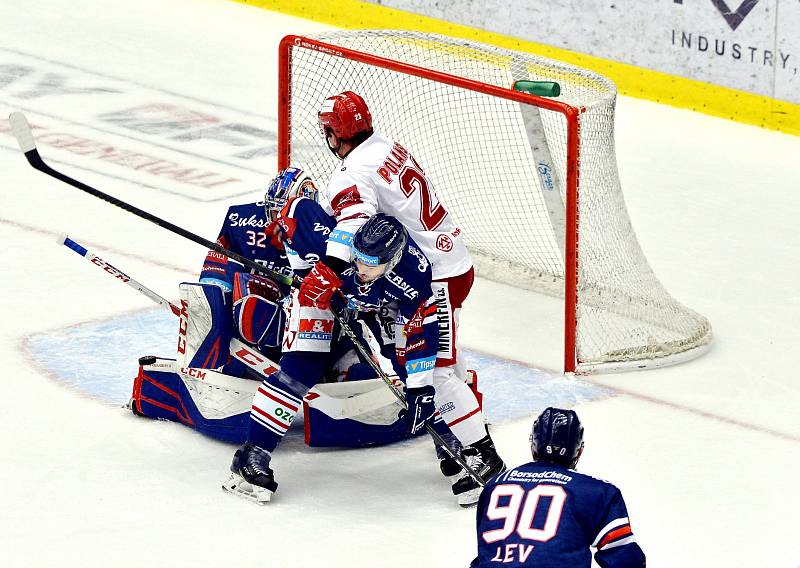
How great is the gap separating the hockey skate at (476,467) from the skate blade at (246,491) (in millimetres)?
598

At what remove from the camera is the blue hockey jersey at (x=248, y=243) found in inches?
227

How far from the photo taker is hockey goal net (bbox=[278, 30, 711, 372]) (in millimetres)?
6547

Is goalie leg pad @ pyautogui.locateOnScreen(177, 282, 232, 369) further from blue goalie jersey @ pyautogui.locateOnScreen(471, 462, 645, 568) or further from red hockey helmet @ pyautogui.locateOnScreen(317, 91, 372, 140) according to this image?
blue goalie jersey @ pyautogui.locateOnScreen(471, 462, 645, 568)

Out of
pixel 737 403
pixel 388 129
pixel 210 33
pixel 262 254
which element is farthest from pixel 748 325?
pixel 210 33

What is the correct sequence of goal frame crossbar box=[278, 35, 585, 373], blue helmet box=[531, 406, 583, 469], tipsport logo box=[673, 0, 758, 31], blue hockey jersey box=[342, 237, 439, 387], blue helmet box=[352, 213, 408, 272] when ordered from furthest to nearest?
1. tipsport logo box=[673, 0, 758, 31]
2. goal frame crossbar box=[278, 35, 585, 373]
3. blue hockey jersey box=[342, 237, 439, 387]
4. blue helmet box=[352, 213, 408, 272]
5. blue helmet box=[531, 406, 583, 469]

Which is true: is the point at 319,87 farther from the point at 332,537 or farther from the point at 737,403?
the point at 332,537

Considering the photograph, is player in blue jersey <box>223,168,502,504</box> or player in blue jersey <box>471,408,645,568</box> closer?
player in blue jersey <box>471,408,645,568</box>

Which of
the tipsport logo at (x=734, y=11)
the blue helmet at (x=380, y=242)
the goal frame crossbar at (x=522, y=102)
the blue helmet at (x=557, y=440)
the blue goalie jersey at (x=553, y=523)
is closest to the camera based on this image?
the blue goalie jersey at (x=553, y=523)


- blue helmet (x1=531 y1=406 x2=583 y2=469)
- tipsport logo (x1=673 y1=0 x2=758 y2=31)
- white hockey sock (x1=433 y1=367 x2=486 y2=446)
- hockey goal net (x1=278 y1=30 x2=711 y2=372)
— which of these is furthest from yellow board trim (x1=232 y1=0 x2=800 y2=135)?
blue helmet (x1=531 y1=406 x2=583 y2=469)

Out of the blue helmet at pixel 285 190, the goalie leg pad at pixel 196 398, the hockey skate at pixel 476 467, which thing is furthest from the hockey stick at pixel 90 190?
the hockey skate at pixel 476 467

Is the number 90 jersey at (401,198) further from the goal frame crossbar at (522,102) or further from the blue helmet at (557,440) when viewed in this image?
the blue helmet at (557,440)

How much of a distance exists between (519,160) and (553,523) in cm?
411

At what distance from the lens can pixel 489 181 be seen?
7.66 m

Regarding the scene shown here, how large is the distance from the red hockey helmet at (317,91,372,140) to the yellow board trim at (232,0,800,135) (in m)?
4.40
